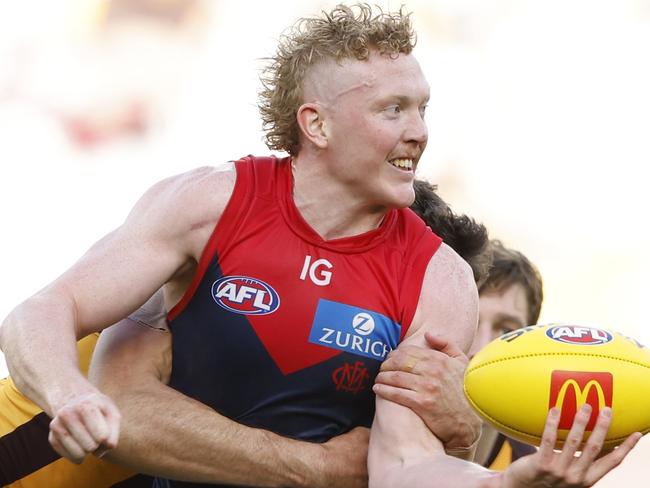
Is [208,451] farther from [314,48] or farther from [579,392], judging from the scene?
[314,48]

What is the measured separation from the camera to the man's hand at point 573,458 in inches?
145

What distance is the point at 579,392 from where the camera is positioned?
390 cm

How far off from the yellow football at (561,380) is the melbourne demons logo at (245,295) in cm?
87

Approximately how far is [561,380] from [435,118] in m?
8.59

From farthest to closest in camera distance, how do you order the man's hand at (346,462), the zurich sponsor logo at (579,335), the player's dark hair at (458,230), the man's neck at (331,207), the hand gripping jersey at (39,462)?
1. the player's dark hair at (458,230)
2. the hand gripping jersey at (39,462)
3. the man's neck at (331,207)
4. the man's hand at (346,462)
5. the zurich sponsor logo at (579,335)

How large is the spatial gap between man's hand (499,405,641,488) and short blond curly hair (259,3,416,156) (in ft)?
5.70

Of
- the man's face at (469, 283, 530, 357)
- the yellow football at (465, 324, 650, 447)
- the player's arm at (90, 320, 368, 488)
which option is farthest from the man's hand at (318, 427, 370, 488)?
the man's face at (469, 283, 530, 357)

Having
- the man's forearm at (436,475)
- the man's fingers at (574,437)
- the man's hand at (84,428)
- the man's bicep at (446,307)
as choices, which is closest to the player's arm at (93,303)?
the man's hand at (84,428)

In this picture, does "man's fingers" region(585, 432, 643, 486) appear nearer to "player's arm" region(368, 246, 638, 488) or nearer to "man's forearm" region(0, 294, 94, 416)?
"player's arm" region(368, 246, 638, 488)

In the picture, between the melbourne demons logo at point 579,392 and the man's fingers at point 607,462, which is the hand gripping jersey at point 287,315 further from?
the man's fingers at point 607,462

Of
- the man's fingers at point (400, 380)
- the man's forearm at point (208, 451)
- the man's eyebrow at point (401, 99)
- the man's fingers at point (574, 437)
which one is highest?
the man's eyebrow at point (401, 99)

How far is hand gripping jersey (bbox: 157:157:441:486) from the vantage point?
472 cm

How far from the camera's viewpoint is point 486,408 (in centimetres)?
415

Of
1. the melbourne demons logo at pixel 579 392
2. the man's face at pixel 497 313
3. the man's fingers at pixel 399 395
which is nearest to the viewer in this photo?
the melbourne demons logo at pixel 579 392
